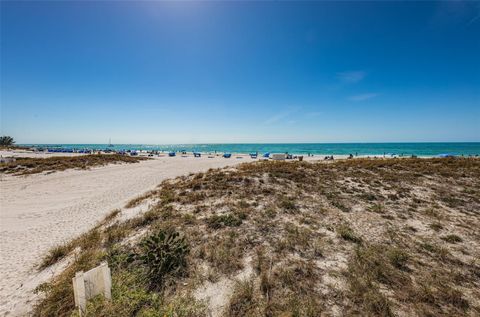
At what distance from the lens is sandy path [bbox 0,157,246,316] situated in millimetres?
4648

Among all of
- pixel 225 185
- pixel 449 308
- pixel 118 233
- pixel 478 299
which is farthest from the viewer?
pixel 225 185

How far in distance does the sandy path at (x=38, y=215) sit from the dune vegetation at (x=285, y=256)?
0.69 m

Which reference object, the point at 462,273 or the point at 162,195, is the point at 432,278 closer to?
the point at 462,273

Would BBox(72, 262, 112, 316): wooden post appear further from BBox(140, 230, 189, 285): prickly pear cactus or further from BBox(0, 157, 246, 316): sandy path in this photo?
BBox(0, 157, 246, 316): sandy path

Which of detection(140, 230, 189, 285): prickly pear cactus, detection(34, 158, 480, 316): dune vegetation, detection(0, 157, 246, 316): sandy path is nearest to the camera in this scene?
detection(34, 158, 480, 316): dune vegetation

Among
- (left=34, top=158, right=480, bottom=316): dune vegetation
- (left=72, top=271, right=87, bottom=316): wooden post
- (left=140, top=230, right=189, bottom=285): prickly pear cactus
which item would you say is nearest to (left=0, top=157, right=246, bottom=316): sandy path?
(left=34, top=158, right=480, bottom=316): dune vegetation

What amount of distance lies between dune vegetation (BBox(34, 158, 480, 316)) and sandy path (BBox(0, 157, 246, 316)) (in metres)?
0.69

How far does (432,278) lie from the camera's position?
4113 mm

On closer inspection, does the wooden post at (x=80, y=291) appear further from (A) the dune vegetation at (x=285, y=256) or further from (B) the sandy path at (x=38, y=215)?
(B) the sandy path at (x=38, y=215)

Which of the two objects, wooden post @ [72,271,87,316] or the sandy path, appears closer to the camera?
wooden post @ [72,271,87,316]

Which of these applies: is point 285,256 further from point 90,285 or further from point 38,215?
point 38,215

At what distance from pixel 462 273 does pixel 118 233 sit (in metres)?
8.98

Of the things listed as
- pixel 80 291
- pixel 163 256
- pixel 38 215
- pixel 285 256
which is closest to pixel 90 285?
pixel 80 291

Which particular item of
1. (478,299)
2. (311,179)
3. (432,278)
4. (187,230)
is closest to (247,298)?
(187,230)
